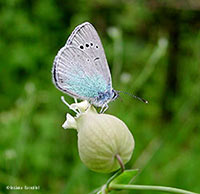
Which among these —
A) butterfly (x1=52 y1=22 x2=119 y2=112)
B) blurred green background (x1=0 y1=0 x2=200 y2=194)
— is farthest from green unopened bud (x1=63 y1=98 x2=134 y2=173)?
blurred green background (x1=0 y1=0 x2=200 y2=194)

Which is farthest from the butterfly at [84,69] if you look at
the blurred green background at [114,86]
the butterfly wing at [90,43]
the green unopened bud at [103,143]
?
the blurred green background at [114,86]

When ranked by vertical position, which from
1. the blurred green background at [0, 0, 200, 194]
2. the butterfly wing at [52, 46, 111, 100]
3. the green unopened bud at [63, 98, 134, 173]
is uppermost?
the butterfly wing at [52, 46, 111, 100]

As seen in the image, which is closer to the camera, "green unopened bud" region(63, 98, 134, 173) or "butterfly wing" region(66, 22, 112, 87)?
"green unopened bud" region(63, 98, 134, 173)

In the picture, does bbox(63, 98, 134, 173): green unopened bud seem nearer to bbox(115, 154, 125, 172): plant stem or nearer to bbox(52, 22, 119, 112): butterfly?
bbox(115, 154, 125, 172): plant stem

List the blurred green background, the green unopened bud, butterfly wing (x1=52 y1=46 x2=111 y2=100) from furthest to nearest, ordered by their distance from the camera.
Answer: the blurred green background, butterfly wing (x1=52 y1=46 x2=111 y2=100), the green unopened bud

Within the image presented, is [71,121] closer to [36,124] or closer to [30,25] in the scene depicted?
[36,124]

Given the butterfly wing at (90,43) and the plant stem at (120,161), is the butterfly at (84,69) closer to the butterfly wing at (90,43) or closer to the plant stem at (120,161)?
the butterfly wing at (90,43)

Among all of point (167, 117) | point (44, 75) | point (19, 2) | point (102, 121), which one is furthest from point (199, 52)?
point (102, 121)
